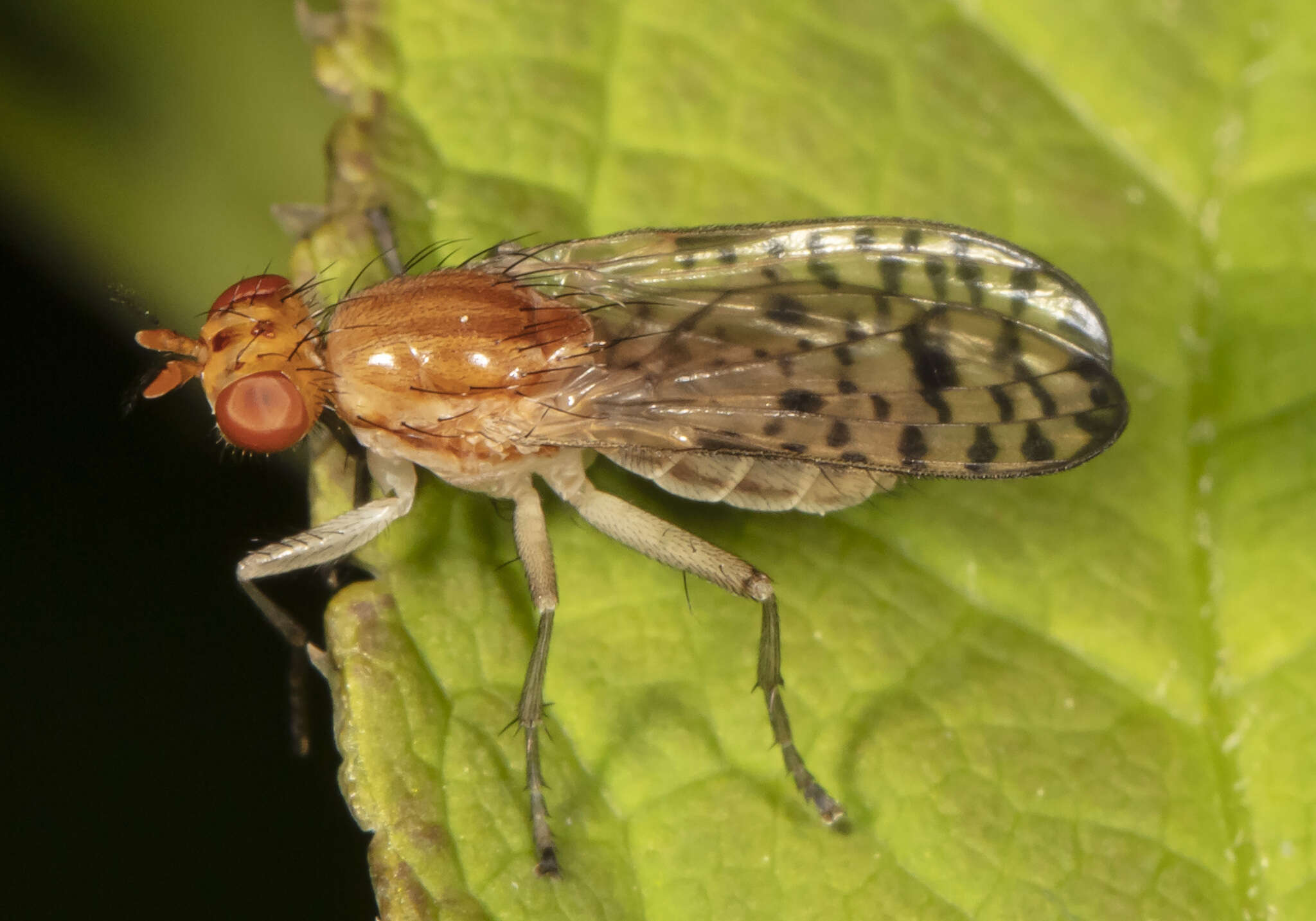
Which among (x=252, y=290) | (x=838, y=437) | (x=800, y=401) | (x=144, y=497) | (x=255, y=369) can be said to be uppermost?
(x=252, y=290)

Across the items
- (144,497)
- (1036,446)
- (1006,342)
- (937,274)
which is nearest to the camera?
(1036,446)

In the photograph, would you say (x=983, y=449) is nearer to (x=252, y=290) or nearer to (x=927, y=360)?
(x=927, y=360)

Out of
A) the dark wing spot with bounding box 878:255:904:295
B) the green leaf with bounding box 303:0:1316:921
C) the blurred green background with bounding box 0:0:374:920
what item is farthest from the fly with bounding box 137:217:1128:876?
the blurred green background with bounding box 0:0:374:920

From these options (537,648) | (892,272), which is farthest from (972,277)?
(537,648)

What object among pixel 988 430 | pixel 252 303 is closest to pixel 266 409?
pixel 252 303

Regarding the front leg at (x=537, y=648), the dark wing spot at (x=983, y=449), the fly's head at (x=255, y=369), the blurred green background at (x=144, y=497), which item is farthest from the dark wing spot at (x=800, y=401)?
the blurred green background at (x=144, y=497)

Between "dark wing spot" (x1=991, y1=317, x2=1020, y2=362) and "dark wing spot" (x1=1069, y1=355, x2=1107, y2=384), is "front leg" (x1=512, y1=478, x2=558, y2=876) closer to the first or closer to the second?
"dark wing spot" (x1=991, y1=317, x2=1020, y2=362)

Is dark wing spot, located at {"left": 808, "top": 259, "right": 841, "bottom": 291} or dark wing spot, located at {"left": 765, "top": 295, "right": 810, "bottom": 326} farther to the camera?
dark wing spot, located at {"left": 808, "top": 259, "right": 841, "bottom": 291}
